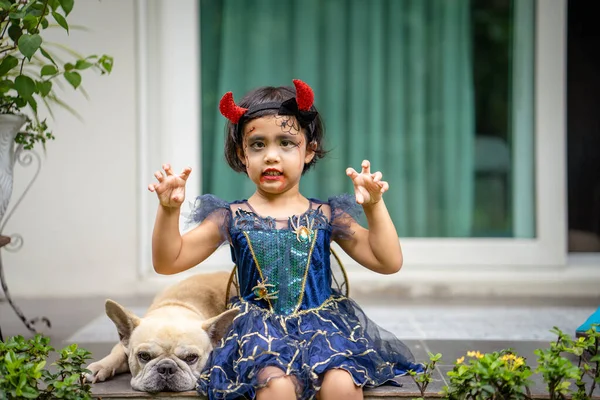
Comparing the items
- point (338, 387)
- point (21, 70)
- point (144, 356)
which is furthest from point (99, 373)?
point (21, 70)

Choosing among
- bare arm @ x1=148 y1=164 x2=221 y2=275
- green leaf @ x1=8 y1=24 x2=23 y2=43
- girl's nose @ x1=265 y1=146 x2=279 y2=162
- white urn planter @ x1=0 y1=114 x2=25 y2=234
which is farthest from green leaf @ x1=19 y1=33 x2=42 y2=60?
girl's nose @ x1=265 y1=146 x2=279 y2=162

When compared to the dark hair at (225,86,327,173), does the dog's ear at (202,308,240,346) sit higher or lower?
lower

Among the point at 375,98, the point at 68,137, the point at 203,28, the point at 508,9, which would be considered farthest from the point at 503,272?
the point at 68,137

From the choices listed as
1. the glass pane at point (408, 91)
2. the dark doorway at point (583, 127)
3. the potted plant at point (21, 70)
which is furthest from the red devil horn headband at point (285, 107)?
the dark doorway at point (583, 127)

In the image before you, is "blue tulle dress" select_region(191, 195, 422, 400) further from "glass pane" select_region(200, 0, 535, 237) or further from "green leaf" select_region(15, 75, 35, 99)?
"glass pane" select_region(200, 0, 535, 237)

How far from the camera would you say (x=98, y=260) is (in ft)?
13.8

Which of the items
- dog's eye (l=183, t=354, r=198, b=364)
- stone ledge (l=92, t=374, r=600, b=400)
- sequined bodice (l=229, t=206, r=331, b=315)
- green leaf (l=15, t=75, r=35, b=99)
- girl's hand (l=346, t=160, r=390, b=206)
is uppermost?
green leaf (l=15, t=75, r=35, b=99)

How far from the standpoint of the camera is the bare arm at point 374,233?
88.7 inches

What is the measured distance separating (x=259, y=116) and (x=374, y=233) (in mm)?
534

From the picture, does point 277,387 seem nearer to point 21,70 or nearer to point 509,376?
point 509,376

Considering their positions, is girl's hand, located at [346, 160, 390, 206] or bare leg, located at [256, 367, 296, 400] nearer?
bare leg, located at [256, 367, 296, 400]

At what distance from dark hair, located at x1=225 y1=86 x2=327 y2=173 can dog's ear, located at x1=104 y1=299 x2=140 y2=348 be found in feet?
2.05

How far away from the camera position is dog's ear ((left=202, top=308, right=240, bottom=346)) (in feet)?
7.60

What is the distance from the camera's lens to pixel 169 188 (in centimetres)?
223
